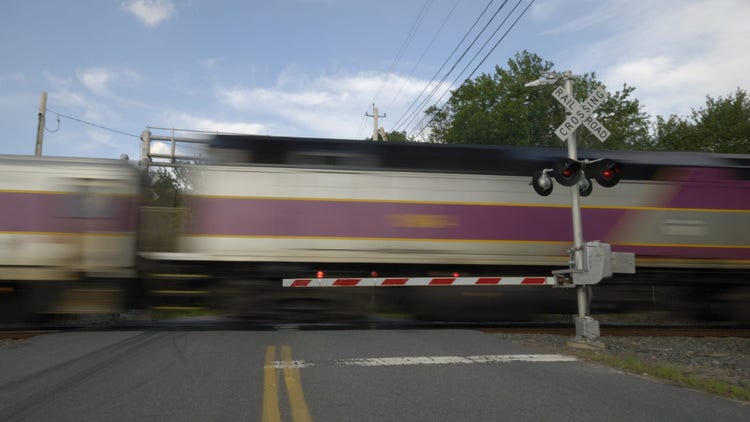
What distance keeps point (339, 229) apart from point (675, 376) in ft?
20.0

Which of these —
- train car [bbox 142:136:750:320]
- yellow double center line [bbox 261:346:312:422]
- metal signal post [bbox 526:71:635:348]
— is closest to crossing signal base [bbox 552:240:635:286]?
metal signal post [bbox 526:71:635:348]

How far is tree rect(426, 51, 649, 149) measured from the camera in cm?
3491

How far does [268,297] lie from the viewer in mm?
9836

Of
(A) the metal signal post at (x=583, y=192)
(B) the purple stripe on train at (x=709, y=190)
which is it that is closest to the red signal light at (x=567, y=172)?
(A) the metal signal post at (x=583, y=192)

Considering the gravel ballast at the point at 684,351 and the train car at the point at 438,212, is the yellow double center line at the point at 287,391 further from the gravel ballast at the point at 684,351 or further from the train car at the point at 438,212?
the gravel ballast at the point at 684,351

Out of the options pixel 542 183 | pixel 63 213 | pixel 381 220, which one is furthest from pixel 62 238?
pixel 542 183

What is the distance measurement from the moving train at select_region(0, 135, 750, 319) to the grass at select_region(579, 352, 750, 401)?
3.62 m

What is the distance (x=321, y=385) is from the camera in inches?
201

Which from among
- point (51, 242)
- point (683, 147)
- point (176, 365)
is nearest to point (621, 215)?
point (176, 365)

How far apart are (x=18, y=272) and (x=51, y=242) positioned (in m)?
0.78

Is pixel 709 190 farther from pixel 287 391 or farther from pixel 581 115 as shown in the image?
pixel 287 391

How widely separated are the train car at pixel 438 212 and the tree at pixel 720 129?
24179 millimetres

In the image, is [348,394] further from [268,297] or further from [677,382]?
[268,297]

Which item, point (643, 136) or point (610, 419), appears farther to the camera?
point (643, 136)
